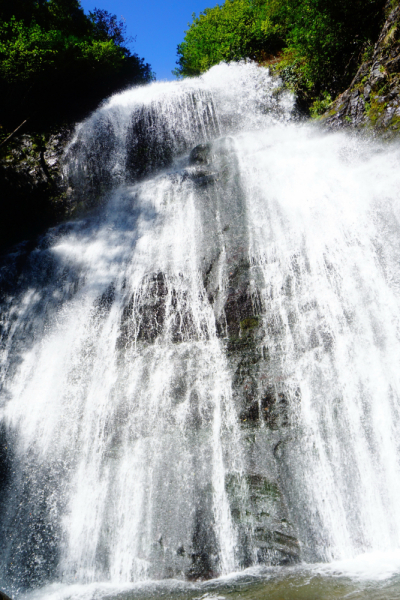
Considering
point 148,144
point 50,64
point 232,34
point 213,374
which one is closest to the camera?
point 213,374

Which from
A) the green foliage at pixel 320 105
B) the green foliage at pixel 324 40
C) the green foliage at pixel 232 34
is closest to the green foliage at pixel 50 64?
the green foliage at pixel 232 34

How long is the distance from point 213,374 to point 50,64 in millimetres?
12643

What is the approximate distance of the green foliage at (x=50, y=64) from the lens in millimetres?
12055

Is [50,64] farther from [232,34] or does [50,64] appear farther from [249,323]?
[249,323]

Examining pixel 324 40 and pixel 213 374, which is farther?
pixel 324 40

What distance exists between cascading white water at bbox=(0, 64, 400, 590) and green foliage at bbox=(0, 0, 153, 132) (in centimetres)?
643

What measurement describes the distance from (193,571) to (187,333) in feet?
10.8

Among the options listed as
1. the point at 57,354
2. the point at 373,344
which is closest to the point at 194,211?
the point at 57,354

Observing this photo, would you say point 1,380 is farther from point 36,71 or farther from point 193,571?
point 36,71

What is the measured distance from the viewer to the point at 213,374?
575cm

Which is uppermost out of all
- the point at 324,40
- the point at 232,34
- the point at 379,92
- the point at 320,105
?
the point at 232,34

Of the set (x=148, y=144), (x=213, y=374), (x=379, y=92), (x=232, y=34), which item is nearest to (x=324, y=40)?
(x=379, y=92)

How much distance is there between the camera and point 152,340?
6418 mm

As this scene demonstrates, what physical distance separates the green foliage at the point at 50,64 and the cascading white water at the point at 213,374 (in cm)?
643
